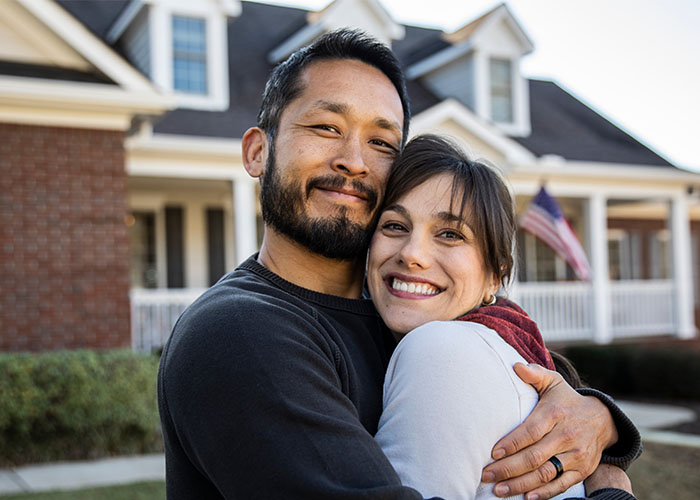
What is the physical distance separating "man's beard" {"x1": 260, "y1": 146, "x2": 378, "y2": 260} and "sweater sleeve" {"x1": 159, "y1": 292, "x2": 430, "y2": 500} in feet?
1.53

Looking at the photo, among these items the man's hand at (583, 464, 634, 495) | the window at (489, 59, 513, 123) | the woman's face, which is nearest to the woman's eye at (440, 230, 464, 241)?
the woman's face

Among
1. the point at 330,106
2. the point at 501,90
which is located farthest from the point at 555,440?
the point at 501,90

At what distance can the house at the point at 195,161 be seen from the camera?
8.41m

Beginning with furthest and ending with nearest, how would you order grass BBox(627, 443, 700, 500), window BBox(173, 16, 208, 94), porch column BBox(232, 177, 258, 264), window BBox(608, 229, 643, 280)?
window BBox(608, 229, 643, 280)
window BBox(173, 16, 208, 94)
porch column BBox(232, 177, 258, 264)
grass BBox(627, 443, 700, 500)

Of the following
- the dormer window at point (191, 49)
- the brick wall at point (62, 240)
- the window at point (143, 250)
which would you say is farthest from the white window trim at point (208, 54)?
the brick wall at point (62, 240)

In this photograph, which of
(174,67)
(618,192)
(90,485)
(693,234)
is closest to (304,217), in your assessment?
(90,485)

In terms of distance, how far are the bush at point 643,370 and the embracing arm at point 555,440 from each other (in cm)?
1007

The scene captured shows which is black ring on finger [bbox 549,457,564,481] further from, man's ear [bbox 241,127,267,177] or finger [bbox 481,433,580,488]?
man's ear [bbox 241,127,267,177]

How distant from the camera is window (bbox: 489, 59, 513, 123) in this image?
49.1 ft

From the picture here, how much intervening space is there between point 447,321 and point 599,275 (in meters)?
12.9

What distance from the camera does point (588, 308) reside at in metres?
13.9

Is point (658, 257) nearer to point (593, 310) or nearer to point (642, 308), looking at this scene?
point (642, 308)

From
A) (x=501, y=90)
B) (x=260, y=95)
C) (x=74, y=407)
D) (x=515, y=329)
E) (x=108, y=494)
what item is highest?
(x=501, y=90)

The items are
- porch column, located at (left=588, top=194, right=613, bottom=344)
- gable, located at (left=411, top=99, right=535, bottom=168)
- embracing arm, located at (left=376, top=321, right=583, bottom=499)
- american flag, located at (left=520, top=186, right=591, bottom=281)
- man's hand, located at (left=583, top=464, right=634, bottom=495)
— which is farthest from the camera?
porch column, located at (left=588, top=194, right=613, bottom=344)
